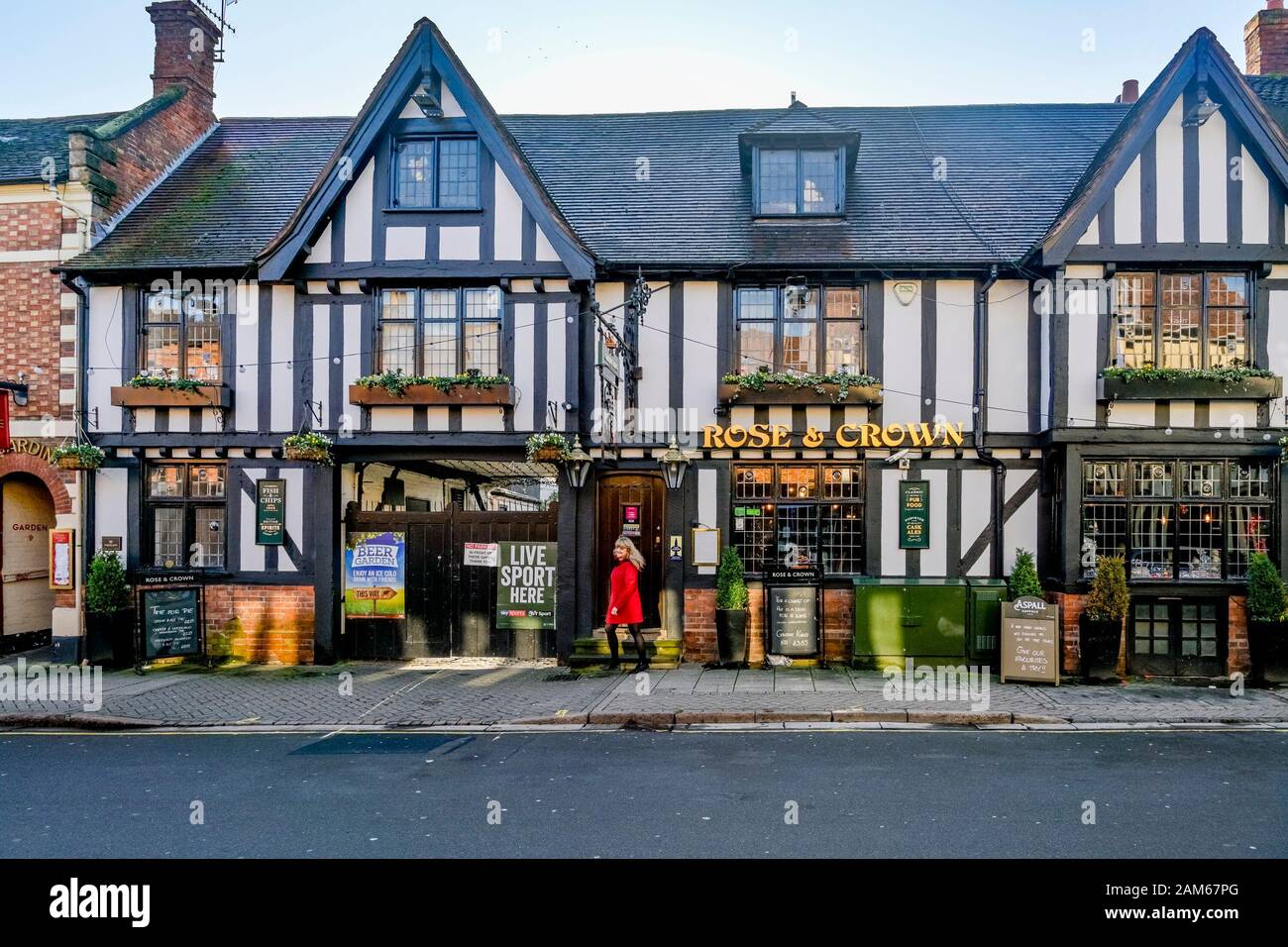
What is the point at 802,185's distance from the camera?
1421cm

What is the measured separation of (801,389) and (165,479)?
10.1 m

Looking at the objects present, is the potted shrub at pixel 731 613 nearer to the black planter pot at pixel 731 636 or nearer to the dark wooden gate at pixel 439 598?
the black planter pot at pixel 731 636

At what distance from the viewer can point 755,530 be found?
13539 millimetres

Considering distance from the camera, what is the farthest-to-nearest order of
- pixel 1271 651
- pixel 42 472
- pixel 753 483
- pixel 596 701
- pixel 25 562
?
pixel 25 562 < pixel 42 472 < pixel 753 483 < pixel 1271 651 < pixel 596 701

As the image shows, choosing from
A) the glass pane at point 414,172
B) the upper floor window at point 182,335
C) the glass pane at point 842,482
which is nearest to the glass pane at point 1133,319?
the glass pane at point 842,482

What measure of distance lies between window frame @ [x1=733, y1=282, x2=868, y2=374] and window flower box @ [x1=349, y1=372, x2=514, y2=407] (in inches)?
142

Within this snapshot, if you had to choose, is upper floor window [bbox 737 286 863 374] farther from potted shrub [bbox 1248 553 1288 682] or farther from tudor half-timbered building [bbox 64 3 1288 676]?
potted shrub [bbox 1248 553 1288 682]

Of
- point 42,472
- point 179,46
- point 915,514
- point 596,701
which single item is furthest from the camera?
Result: point 179,46

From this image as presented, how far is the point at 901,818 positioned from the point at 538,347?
29.0 feet

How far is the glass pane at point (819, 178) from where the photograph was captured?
1420 centimetres

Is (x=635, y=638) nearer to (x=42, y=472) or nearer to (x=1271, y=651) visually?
(x=1271, y=651)

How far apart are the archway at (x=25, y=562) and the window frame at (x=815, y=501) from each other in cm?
1191

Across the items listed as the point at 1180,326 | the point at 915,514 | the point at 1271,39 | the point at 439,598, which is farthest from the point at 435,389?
the point at 1271,39
